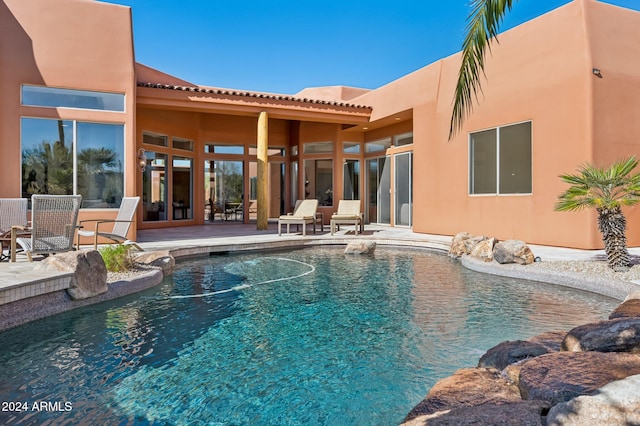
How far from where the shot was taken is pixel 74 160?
912 centimetres

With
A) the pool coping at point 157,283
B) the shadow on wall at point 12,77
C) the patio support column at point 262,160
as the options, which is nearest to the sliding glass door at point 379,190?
the patio support column at point 262,160

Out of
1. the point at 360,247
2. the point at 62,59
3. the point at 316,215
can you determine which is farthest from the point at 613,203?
the point at 62,59

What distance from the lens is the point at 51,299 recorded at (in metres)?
4.27

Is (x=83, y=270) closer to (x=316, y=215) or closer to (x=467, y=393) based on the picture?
(x=467, y=393)

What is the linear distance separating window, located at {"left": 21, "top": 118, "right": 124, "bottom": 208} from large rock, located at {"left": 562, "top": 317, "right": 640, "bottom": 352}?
937cm

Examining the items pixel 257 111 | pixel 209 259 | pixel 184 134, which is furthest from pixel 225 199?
pixel 209 259

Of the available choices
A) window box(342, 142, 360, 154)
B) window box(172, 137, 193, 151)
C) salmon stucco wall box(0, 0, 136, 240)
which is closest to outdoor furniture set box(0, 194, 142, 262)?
salmon stucco wall box(0, 0, 136, 240)

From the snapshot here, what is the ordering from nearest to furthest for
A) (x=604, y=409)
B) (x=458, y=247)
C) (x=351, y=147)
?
(x=604, y=409), (x=458, y=247), (x=351, y=147)

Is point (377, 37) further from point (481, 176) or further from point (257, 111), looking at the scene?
point (481, 176)

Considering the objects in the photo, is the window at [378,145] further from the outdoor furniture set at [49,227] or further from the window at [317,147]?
the outdoor furniture set at [49,227]

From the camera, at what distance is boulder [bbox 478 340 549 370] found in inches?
105

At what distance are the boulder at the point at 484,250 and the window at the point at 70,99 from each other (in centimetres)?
809

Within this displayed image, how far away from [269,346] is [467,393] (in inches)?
71.1

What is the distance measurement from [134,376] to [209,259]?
5379 mm
